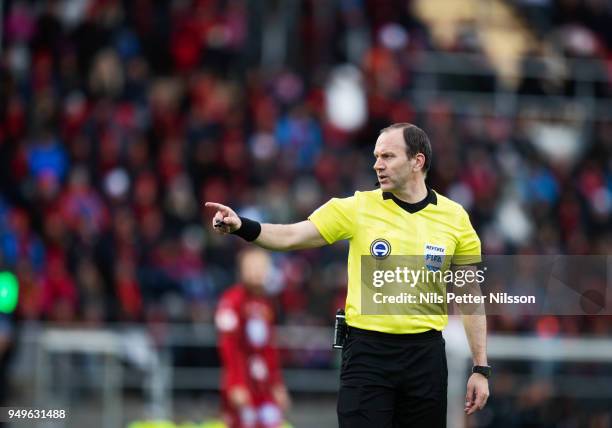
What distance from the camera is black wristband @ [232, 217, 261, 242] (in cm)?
707

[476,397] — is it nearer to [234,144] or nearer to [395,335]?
[395,335]

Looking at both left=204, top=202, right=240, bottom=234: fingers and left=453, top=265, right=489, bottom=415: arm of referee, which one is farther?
left=453, top=265, right=489, bottom=415: arm of referee

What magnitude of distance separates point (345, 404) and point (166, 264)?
27.8 ft

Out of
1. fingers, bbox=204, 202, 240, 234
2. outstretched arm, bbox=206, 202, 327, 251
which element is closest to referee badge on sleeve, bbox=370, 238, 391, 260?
outstretched arm, bbox=206, 202, 327, 251

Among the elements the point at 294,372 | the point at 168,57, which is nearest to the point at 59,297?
the point at 294,372

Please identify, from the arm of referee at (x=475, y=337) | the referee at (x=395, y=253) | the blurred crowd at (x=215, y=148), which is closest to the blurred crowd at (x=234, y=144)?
the blurred crowd at (x=215, y=148)

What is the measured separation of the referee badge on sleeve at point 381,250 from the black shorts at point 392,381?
Result: 41cm

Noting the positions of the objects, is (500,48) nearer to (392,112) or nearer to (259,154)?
(392,112)

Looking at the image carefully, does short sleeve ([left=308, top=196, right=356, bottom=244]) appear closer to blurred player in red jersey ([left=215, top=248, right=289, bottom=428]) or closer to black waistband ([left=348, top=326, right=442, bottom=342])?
black waistband ([left=348, top=326, right=442, bottom=342])

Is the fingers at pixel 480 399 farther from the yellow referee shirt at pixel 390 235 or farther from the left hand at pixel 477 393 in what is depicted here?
the yellow referee shirt at pixel 390 235

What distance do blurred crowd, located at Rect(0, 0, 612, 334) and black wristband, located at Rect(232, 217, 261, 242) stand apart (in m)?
7.30

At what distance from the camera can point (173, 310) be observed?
49.0 feet

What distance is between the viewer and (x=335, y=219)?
24.0 ft

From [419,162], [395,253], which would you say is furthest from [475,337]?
[419,162]
